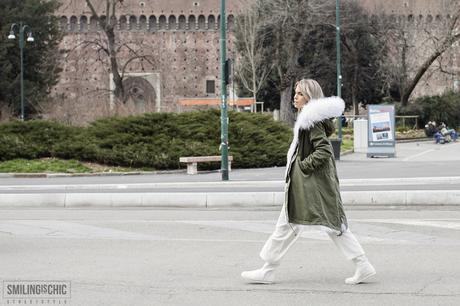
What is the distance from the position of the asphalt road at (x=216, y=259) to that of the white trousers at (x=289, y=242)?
10.9 inches

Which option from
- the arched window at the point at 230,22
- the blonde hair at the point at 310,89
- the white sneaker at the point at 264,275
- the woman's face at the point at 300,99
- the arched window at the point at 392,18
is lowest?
the white sneaker at the point at 264,275

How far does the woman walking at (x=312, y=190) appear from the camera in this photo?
284 inches

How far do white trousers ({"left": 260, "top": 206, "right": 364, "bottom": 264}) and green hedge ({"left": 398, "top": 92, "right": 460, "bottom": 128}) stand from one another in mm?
47837

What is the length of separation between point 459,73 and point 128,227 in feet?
165

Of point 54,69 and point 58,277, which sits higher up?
point 54,69

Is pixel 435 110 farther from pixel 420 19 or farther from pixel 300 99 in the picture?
pixel 300 99

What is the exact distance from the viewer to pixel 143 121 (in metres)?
29.5

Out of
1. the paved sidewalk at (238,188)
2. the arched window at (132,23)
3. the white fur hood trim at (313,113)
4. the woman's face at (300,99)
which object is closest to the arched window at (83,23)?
the arched window at (132,23)

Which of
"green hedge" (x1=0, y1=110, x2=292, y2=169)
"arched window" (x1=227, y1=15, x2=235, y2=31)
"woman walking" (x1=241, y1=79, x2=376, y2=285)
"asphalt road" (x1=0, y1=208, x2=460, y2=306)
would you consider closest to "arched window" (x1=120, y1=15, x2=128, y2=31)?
"arched window" (x1=227, y1=15, x2=235, y2=31)

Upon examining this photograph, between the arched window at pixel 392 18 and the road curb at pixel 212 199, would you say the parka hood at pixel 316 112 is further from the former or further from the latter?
the arched window at pixel 392 18

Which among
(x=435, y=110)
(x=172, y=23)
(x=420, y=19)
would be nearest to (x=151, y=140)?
(x=435, y=110)

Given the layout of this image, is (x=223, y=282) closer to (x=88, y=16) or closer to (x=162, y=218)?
(x=162, y=218)

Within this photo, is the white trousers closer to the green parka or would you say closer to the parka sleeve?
the green parka

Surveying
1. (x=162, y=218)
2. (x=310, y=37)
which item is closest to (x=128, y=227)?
(x=162, y=218)
